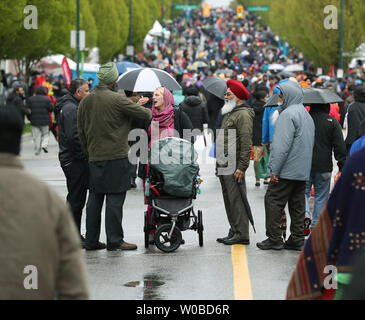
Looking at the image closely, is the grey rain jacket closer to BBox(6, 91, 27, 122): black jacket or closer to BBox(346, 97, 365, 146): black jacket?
BBox(346, 97, 365, 146): black jacket

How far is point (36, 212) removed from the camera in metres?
3.64

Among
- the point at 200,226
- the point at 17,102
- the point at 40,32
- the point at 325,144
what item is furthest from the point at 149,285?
the point at 40,32

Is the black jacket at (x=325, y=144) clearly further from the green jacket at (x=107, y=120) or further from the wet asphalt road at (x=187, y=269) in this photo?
the green jacket at (x=107, y=120)

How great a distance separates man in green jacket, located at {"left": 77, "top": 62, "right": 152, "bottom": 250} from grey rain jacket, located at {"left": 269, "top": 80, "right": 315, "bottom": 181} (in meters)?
1.29

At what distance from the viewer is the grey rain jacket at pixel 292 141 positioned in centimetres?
921

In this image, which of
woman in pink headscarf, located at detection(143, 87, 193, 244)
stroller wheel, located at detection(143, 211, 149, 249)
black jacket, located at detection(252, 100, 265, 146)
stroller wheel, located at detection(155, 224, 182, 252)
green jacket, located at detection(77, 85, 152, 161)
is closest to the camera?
green jacket, located at detection(77, 85, 152, 161)

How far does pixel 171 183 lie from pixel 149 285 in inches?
66.4

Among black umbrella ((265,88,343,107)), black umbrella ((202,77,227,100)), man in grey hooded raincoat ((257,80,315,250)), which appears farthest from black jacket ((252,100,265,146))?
man in grey hooded raincoat ((257,80,315,250))

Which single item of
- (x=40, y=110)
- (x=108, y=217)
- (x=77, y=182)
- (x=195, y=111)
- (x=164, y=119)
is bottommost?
(x=40, y=110)

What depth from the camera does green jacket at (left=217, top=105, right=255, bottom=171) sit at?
32.0 ft

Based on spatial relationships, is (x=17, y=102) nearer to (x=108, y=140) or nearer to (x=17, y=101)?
(x=17, y=101)

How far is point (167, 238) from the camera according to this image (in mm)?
9375

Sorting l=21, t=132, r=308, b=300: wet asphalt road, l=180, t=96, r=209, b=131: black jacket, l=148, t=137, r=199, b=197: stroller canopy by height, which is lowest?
l=180, t=96, r=209, b=131: black jacket
